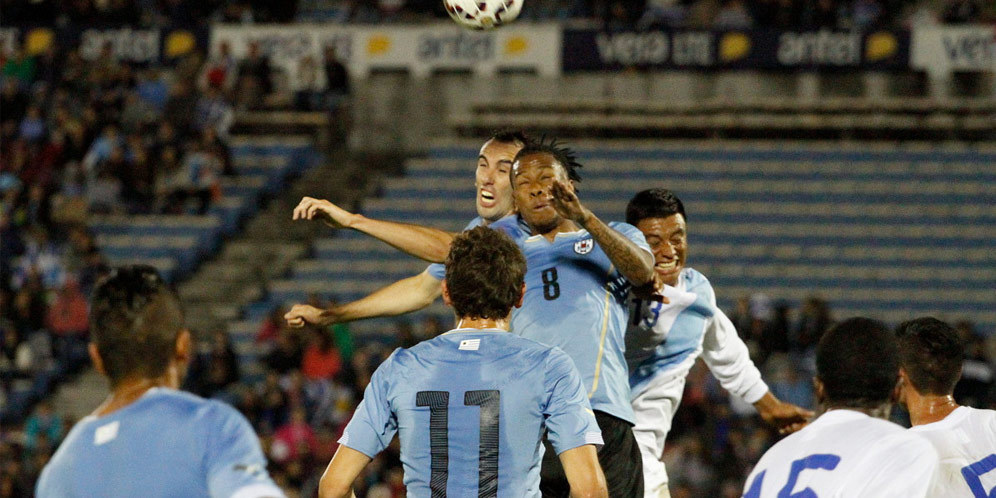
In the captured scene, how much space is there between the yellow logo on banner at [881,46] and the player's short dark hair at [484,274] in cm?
1713

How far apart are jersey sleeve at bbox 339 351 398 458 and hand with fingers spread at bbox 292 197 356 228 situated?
101 cm

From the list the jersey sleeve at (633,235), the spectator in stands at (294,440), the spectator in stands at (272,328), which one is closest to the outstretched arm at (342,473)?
the jersey sleeve at (633,235)

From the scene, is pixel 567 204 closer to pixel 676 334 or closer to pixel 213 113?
pixel 676 334

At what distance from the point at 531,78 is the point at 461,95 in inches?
51.0

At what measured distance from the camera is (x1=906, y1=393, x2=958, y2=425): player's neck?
503 cm

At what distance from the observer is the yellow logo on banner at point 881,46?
20594 millimetres

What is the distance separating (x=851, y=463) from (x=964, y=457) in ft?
4.50

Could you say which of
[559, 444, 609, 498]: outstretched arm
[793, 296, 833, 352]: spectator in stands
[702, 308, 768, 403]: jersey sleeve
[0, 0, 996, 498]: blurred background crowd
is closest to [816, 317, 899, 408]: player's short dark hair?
[559, 444, 609, 498]: outstretched arm

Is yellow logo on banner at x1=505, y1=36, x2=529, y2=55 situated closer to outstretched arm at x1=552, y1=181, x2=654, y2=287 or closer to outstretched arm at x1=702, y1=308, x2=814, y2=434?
outstretched arm at x1=702, y1=308, x2=814, y2=434

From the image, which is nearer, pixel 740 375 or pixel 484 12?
pixel 740 375

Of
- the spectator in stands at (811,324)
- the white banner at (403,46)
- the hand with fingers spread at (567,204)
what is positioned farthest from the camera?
the white banner at (403,46)

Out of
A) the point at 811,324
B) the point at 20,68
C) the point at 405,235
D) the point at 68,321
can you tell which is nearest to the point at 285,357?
the point at 68,321

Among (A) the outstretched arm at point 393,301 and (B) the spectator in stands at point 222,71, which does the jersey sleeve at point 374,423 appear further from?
(B) the spectator in stands at point 222,71

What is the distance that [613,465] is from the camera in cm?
559
